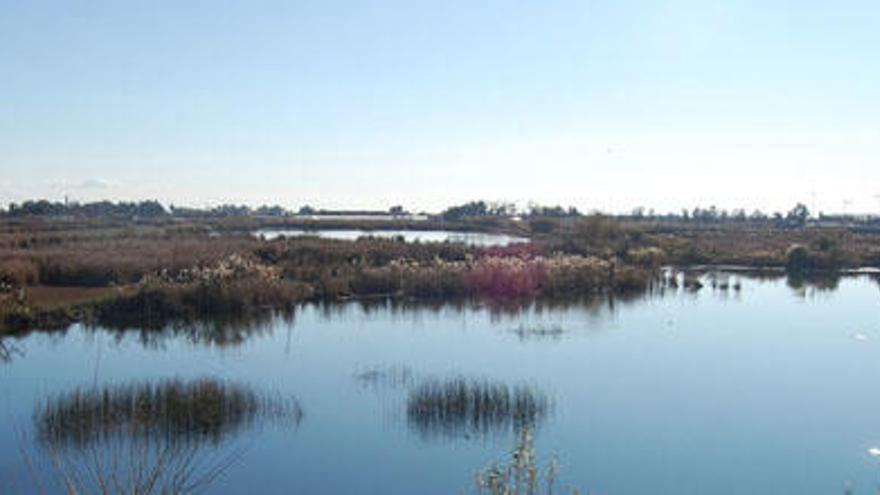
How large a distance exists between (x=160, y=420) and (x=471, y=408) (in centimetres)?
477

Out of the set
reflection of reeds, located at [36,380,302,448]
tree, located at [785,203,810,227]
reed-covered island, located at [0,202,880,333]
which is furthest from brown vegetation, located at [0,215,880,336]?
tree, located at [785,203,810,227]

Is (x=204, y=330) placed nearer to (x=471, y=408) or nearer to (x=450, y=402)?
(x=450, y=402)

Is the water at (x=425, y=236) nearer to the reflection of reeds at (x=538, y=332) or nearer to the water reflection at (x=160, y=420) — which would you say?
the reflection of reeds at (x=538, y=332)

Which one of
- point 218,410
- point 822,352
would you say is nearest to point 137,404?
point 218,410

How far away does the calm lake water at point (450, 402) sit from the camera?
1198cm

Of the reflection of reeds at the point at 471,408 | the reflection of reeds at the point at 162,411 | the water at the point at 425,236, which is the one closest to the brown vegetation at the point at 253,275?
the water at the point at 425,236

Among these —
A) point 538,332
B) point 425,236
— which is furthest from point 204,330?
point 425,236

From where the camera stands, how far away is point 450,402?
14.7m

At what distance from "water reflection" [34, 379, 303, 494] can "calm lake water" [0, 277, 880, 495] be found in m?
0.04

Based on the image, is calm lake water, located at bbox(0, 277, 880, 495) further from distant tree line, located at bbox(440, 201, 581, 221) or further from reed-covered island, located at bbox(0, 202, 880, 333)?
distant tree line, located at bbox(440, 201, 581, 221)

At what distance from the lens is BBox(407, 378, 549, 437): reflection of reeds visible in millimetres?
13648

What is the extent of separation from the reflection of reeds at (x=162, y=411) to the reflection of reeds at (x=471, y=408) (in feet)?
6.71

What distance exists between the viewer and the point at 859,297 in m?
35.1

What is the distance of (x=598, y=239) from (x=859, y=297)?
16346 millimetres
